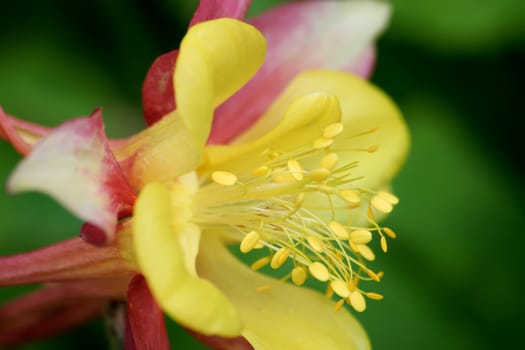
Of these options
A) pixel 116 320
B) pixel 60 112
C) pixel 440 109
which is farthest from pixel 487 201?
pixel 116 320

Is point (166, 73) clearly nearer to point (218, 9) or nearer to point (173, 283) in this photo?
point (218, 9)

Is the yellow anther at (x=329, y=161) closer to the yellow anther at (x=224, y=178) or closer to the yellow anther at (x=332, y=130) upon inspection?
the yellow anther at (x=332, y=130)

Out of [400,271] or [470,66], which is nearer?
[400,271]

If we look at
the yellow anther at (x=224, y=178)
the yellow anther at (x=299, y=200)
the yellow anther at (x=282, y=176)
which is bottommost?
the yellow anther at (x=299, y=200)

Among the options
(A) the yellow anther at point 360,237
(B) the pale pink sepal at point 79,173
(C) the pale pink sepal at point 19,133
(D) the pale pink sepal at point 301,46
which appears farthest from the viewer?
(D) the pale pink sepal at point 301,46

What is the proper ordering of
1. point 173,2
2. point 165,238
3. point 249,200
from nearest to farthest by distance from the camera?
point 165,238 < point 249,200 < point 173,2

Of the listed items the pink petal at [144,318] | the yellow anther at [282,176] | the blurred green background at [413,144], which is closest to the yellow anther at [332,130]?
the yellow anther at [282,176]

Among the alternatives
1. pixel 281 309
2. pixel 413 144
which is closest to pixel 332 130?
pixel 281 309

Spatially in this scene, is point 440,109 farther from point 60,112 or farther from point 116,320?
point 116,320
